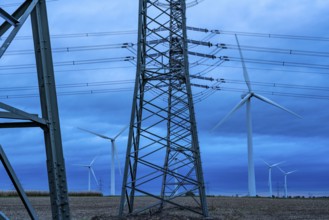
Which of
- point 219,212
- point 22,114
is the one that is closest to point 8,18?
point 22,114

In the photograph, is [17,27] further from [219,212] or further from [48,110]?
[219,212]

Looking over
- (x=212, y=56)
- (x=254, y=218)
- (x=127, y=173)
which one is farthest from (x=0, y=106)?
(x=212, y=56)

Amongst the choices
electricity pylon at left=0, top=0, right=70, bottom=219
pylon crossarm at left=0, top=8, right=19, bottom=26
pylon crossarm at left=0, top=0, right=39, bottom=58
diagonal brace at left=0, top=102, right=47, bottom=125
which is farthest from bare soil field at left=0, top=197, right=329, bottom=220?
pylon crossarm at left=0, top=8, right=19, bottom=26

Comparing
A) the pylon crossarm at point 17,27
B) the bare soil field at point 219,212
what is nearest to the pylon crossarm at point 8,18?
the pylon crossarm at point 17,27

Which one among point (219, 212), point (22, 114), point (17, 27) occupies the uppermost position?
point (17, 27)

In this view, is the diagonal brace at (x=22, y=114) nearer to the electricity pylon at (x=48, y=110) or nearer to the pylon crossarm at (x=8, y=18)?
the electricity pylon at (x=48, y=110)

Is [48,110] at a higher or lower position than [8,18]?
lower

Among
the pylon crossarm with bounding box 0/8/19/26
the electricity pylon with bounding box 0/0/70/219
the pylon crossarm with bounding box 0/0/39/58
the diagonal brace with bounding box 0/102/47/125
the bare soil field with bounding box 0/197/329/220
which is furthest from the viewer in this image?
the bare soil field with bounding box 0/197/329/220

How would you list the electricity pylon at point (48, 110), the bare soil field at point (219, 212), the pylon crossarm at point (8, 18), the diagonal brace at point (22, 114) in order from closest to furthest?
1. the diagonal brace at point (22, 114)
2. the pylon crossarm at point (8, 18)
3. the electricity pylon at point (48, 110)
4. the bare soil field at point (219, 212)

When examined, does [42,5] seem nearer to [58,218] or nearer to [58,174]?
[58,174]

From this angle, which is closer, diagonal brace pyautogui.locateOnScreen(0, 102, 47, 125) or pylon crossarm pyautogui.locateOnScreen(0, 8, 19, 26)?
diagonal brace pyautogui.locateOnScreen(0, 102, 47, 125)

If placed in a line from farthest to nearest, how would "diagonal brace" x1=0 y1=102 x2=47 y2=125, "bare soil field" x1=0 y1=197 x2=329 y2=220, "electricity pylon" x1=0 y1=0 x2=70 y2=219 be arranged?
"bare soil field" x1=0 y1=197 x2=329 y2=220
"electricity pylon" x1=0 y1=0 x2=70 y2=219
"diagonal brace" x1=0 y1=102 x2=47 y2=125

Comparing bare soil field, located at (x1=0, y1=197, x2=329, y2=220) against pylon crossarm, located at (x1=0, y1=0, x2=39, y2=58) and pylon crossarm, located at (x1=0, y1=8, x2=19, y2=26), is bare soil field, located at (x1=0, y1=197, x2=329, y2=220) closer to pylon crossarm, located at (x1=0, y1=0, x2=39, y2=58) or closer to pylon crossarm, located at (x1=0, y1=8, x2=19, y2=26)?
pylon crossarm, located at (x1=0, y1=0, x2=39, y2=58)

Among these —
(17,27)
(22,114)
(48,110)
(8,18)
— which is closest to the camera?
(22,114)
